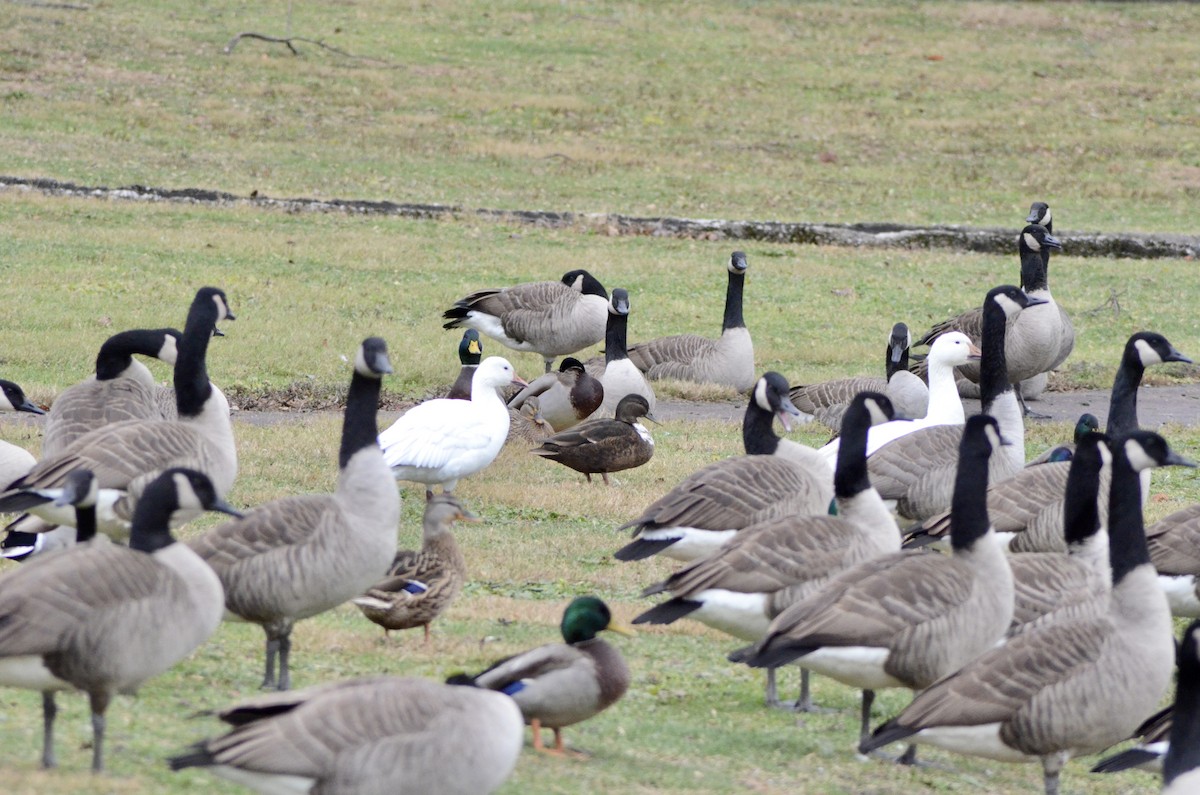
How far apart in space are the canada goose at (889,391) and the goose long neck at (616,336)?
2.20m

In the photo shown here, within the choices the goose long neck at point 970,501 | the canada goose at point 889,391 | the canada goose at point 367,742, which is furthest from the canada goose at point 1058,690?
the canada goose at point 889,391

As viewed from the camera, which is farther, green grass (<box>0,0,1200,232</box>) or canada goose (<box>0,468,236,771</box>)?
green grass (<box>0,0,1200,232</box>)

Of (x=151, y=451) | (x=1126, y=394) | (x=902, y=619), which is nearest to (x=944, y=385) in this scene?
(x=1126, y=394)

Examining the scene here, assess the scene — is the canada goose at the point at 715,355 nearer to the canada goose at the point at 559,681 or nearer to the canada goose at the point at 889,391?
the canada goose at the point at 889,391

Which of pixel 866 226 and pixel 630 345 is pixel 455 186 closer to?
pixel 866 226

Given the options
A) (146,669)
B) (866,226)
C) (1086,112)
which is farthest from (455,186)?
(146,669)

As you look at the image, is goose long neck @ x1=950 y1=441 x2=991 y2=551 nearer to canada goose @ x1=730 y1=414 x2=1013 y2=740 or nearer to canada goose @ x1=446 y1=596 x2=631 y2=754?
canada goose @ x1=730 y1=414 x2=1013 y2=740

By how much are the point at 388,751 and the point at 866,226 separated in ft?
86.9

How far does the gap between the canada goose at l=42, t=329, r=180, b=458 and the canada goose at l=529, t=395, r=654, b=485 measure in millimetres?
A: 3629

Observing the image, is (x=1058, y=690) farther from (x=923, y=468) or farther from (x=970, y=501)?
(x=923, y=468)

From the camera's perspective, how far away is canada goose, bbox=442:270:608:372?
66.0 ft

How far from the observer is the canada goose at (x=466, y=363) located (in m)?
15.6

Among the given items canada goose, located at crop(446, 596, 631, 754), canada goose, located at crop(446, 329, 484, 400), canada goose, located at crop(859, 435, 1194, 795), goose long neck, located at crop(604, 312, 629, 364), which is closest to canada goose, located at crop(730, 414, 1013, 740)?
canada goose, located at crop(859, 435, 1194, 795)

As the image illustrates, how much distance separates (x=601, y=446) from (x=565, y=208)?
18068mm
